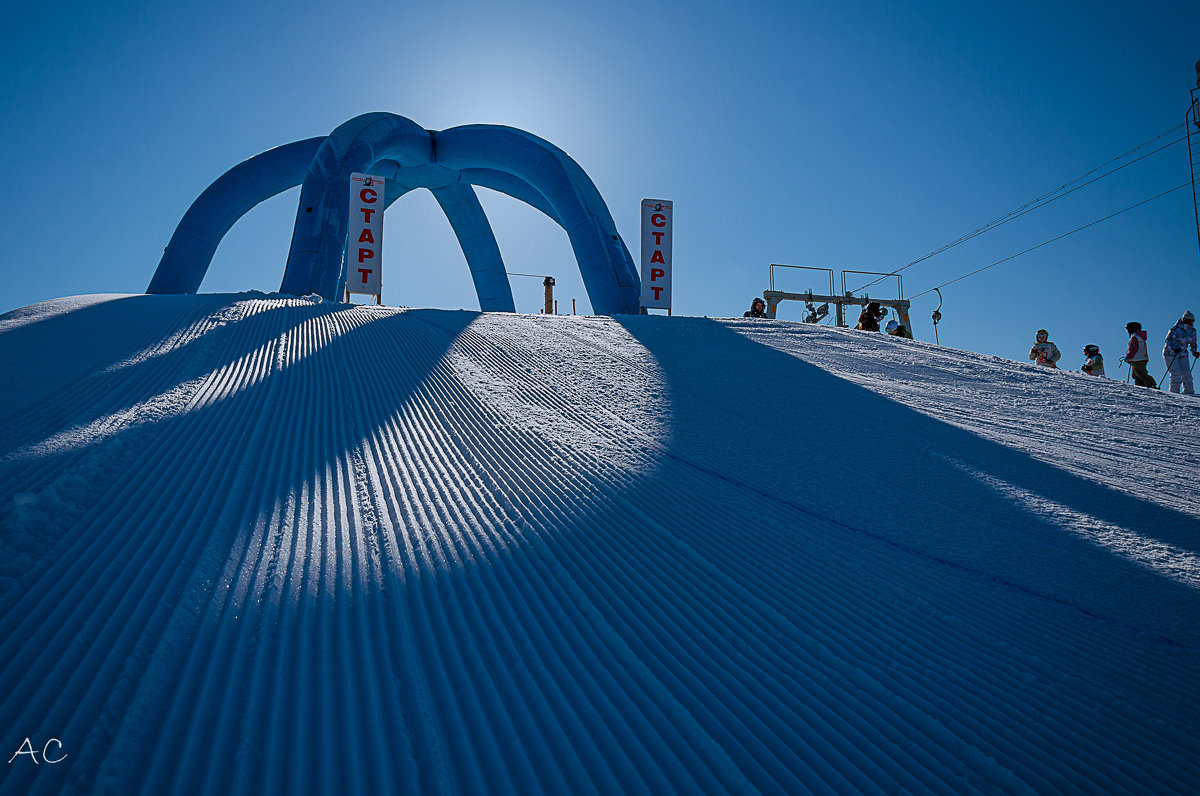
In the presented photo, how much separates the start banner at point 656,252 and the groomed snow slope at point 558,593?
6586 millimetres

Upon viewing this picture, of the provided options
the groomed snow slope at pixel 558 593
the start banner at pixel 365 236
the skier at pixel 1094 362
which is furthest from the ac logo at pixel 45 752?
the skier at pixel 1094 362

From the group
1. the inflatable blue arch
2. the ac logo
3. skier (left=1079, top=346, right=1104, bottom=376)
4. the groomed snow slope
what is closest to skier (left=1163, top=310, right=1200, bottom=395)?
skier (left=1079, top=346, right=1104, bottom=376)

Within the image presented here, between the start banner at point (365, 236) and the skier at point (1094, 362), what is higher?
the start banner at point (365, 236)

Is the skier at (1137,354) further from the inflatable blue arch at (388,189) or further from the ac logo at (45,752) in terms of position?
the ac logo at (45,752)

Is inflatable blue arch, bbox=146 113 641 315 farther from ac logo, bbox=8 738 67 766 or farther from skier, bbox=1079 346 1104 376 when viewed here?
ac logo, bbox=8 738 67 766

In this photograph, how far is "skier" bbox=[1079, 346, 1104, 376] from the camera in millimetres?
10500

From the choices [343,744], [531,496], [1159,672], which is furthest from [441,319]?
[1159,672]

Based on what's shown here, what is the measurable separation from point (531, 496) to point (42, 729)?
1602 mm

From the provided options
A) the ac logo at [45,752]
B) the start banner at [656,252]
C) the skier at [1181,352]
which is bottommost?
the ac logo at [45,752]

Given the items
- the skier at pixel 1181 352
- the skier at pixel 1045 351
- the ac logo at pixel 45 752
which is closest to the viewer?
the ac logo at pixel 45 752

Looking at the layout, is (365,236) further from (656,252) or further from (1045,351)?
(1045,351)

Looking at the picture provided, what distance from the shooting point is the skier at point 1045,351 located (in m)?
10.2

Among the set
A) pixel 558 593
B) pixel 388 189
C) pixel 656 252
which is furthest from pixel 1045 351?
pixel 388 189

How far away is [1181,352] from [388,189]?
16.1 m
